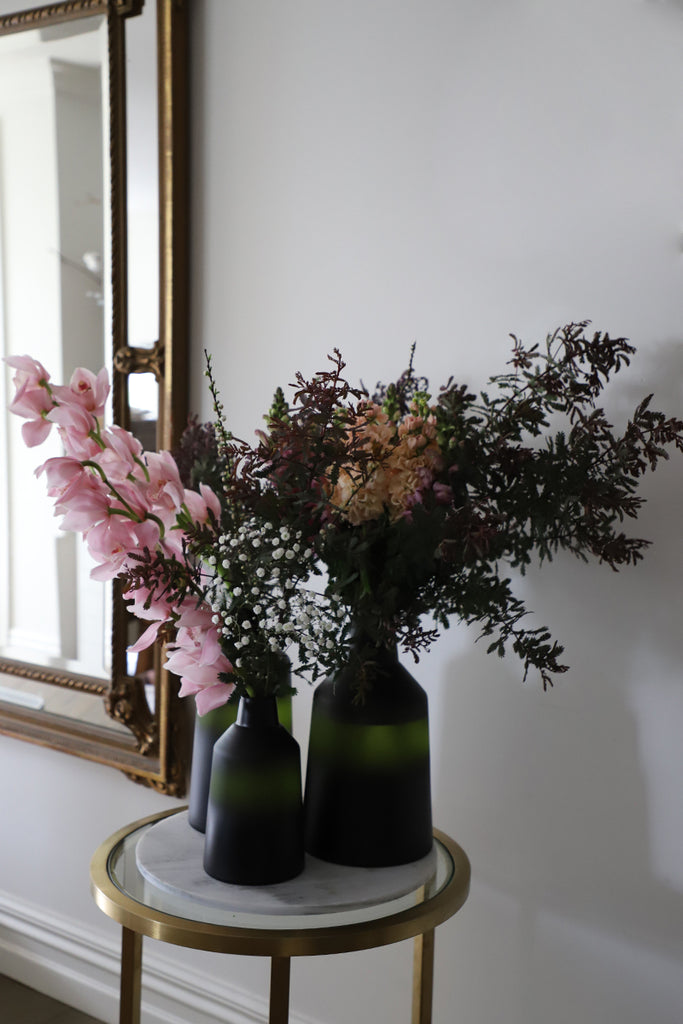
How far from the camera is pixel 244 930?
104 centimetres

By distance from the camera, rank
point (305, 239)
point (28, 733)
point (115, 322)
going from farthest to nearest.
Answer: point (28, 733) < point (115, 322) < point (305, 239)

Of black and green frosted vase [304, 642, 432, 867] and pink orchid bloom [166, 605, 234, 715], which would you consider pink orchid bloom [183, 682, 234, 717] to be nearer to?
pink orchid bloom [166, 605, 234, 715]

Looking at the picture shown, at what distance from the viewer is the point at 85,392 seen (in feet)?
3.52

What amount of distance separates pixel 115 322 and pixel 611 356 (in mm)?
1064

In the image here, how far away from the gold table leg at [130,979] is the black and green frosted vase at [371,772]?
0.30m

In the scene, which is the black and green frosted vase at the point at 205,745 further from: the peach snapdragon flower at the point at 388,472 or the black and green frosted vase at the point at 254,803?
the peach snapdragon flower at the point at 388,472

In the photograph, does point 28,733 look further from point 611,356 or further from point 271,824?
point 611,356

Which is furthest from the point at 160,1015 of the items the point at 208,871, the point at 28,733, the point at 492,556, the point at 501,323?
the point at 501,323

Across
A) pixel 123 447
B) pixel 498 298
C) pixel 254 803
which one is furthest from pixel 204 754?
pixel 498 298

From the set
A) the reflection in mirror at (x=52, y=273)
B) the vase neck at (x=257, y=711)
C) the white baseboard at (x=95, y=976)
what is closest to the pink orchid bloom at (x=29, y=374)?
the vase neck at (x=257, y=711)

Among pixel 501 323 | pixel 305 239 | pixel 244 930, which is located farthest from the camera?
pixel 305 239

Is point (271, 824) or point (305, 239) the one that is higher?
point (305, 239)

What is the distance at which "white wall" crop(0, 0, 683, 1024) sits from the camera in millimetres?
1300

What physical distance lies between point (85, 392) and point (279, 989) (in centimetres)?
85
